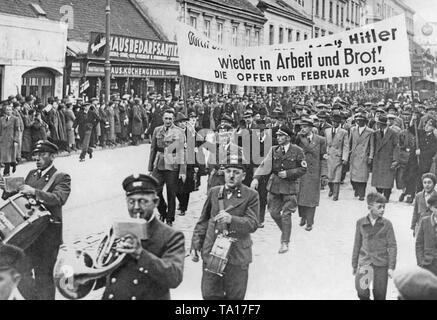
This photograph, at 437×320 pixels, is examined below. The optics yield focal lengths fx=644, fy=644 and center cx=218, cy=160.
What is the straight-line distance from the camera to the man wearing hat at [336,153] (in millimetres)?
10180

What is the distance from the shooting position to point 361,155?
1002cm

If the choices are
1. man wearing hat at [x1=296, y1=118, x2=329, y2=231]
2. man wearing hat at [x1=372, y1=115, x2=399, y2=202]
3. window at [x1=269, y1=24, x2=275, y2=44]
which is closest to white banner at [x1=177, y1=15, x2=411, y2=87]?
man wearing hat at [x1=296, y1=118, x2=329, y2=231]

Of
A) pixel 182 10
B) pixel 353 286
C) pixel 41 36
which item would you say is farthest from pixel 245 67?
pixel 182 10

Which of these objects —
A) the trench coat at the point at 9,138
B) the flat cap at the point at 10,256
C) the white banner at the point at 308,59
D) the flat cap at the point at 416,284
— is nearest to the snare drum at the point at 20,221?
the flat cap at the point at 10,256

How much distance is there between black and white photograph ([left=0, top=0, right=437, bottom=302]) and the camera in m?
3.64

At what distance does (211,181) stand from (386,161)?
3.47m

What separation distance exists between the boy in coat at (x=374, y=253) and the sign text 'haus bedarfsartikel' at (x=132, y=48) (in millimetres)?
12426

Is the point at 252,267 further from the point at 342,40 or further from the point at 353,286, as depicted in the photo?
the point at 342,40

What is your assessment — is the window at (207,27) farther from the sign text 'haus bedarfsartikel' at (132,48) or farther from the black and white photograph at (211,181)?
the black and white photograph at (211,181)

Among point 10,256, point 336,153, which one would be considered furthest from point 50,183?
point 336,153

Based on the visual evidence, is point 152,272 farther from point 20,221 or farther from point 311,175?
point 311,175

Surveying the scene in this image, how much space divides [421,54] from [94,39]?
893cm

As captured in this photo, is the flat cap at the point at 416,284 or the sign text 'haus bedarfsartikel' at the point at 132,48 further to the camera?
the sign text 'haus bedarfsartikel' at the point at 132,48

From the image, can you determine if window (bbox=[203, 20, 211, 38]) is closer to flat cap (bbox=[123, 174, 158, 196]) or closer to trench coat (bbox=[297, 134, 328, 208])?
trench coat (bbox=[297, 134, 328, 208])
